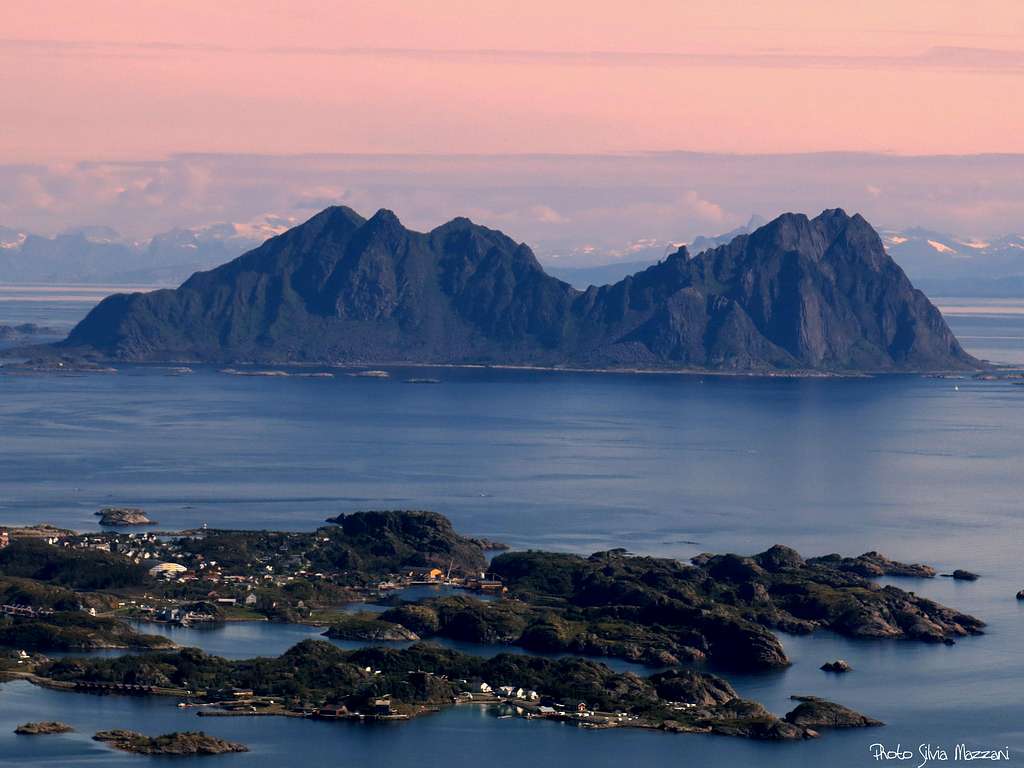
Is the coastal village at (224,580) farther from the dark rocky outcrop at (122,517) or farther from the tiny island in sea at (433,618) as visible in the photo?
the dark rocky outcrop at (122,517)

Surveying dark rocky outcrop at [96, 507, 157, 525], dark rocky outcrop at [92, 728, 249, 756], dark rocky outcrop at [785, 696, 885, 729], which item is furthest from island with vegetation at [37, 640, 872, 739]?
dark rocky outcrop at [96, 507, 157, 525]

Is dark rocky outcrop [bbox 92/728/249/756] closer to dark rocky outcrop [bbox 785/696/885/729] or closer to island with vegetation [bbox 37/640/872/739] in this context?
island with vegetation [bbox 37/640/872/739]

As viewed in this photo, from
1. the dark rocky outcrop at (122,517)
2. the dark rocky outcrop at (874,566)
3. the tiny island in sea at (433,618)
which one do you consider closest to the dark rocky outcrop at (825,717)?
the tiny island in sea at (433,618)

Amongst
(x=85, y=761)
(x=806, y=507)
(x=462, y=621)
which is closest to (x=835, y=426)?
(x=806, y=507)

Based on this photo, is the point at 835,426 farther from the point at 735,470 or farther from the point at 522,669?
the point at 522,669

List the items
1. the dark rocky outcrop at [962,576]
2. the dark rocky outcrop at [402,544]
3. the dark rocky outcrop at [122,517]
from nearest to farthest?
the dark rocky outcrop at [962,576]
the dark rocky outcrop at [402,544]
the dark rocky outcrop at [122,517]

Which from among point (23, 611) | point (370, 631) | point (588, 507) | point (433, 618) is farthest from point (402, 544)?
point (588, 507)

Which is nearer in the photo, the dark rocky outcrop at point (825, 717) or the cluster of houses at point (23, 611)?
the dark rocky outcrop at point (825, 717)
